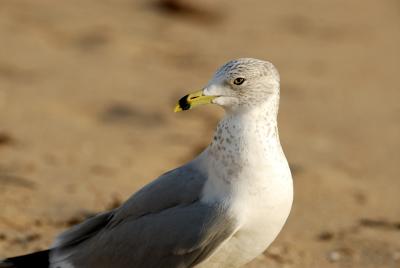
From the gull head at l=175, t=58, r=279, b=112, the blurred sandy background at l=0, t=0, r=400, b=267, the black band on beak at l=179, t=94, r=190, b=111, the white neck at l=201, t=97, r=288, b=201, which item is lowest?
the blurred sandy background at l=0, t=0, r=400, b=267

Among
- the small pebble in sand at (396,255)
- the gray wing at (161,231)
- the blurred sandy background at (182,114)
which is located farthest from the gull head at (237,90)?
the small pebble in sand at (396,255)

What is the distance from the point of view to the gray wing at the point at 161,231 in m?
4.20

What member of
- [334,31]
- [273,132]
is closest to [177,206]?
[273,132]

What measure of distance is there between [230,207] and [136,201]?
1.67 ft

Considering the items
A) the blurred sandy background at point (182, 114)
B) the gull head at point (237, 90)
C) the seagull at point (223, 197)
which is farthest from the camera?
the blurred sandy background at point (182, 114)

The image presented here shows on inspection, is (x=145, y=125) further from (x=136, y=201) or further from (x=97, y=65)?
(x=136, y=201)

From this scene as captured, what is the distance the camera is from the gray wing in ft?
13.8

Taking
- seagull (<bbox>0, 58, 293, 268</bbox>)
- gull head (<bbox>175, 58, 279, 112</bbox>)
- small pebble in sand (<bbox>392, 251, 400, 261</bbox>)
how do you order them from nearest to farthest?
seagull (<bbox>0, 58, 293, 268</bbox>) → gull head (<bbox>175, 58, 279, 112</bbox>) → small pebble in sand (<bbox>392, 251, 400, 261</bbox>)

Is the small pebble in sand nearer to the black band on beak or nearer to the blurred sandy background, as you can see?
the blurred sandy background

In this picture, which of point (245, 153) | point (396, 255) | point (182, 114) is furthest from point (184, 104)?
point (182, 114)

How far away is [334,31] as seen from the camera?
11.1m

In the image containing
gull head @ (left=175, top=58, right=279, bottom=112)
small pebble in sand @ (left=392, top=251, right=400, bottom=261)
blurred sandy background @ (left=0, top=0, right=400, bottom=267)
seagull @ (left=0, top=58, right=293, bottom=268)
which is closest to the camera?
seagull @ (left=0, top=58, right=293, bottom=268)

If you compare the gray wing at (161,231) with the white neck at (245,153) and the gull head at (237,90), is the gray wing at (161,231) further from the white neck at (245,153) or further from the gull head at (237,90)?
the gull head at (237,90)

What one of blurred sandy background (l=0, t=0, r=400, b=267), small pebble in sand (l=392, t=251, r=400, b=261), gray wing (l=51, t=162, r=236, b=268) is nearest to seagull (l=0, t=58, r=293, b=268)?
gray wing (l=51, t=162, r=236, b=268)
